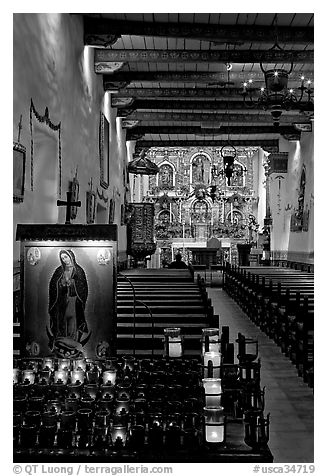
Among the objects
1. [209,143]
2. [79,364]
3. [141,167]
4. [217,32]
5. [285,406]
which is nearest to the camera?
[79,364]

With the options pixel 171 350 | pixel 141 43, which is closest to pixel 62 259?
pixel 171 350

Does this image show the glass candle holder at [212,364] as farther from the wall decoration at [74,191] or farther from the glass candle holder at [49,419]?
the wall decoration at [74,191]

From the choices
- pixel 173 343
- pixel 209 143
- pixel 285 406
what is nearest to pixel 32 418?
pixel 173 343

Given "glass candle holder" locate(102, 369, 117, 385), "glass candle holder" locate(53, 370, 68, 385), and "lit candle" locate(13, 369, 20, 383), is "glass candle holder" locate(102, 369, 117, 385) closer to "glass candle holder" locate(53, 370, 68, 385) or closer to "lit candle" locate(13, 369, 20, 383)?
"glass candle holder" locate(53, 370, 68, 385)

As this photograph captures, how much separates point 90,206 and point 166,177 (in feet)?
47.9

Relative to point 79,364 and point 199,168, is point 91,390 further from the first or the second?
point 199,168

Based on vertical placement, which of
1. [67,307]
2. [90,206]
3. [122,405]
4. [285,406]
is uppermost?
[90,206]

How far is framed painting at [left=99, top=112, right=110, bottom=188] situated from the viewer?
42.0 feet

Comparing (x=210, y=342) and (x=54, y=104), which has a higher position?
(x=54, y=104)

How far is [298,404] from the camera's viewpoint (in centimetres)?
554

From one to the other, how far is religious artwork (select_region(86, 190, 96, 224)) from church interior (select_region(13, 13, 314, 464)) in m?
0.12

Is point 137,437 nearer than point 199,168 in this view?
Yes

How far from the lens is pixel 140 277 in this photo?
38.3ft

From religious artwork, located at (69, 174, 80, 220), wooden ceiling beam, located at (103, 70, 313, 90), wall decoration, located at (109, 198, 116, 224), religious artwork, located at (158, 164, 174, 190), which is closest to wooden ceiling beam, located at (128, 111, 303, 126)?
wall decoration, located at (109, 198, 116, 224)
